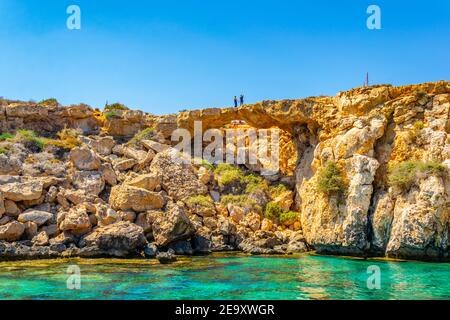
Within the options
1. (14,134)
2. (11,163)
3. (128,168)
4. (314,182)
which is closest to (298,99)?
(314,182)

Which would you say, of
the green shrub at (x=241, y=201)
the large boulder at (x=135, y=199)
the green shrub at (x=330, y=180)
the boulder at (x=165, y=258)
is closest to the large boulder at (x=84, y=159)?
the large boulder at (x=135, y=199)

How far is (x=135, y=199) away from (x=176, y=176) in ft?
12.2

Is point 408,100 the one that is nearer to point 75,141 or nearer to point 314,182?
point 314,182

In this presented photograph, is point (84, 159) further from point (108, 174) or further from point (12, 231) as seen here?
point (12, 231)

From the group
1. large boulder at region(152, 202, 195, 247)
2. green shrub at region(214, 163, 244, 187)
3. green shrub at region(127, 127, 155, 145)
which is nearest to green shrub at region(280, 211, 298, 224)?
green shrub at region(214, 163, 244, 187)

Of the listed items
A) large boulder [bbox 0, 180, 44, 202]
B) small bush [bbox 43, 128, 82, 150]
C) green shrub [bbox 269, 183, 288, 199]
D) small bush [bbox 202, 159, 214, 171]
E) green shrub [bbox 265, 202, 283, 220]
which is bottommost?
green shrub [bbox 265, 202, 283, 220]

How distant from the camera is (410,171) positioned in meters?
18.8

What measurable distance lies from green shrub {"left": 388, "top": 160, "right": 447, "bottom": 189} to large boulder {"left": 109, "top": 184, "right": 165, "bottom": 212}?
10252mm

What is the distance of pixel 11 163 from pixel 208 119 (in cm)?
1072

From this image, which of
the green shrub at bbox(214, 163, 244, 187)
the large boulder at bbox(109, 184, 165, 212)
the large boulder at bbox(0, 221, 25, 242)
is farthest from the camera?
the green shrub at bbox(214, 163, 244, 187)

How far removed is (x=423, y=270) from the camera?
16109 mm

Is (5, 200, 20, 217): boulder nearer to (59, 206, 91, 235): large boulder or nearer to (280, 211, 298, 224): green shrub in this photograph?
(59, 206, 91, 235): large boulder

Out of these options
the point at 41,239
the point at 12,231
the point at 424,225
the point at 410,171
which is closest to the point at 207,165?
the point at 41,239

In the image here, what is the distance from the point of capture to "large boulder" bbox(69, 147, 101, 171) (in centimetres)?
2367
